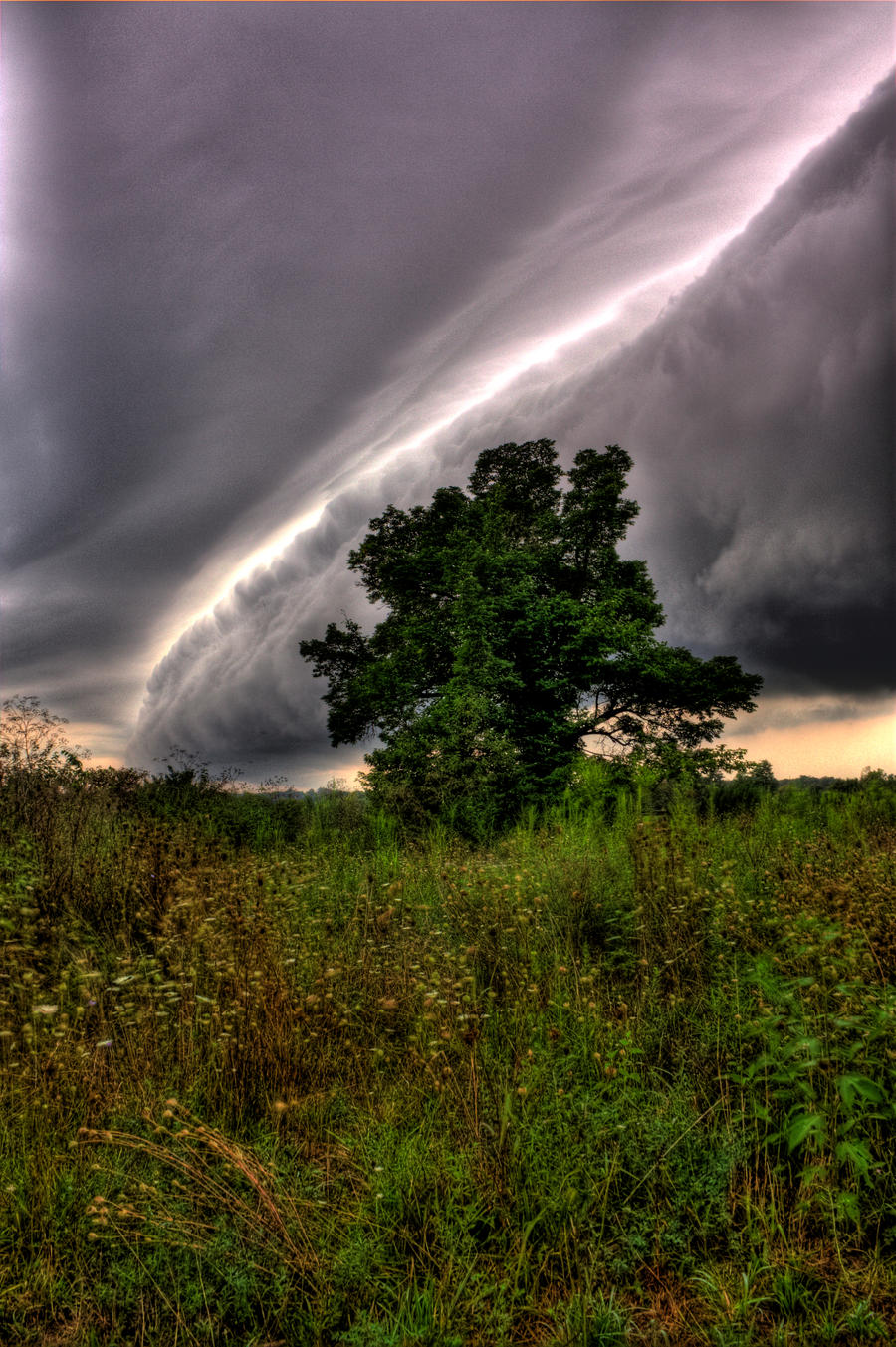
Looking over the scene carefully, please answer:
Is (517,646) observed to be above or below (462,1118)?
above

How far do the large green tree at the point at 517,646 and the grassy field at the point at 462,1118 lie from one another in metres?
9.38

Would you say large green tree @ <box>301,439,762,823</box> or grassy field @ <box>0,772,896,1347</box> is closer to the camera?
grassy field @ <box>0,772,896,1347</box>

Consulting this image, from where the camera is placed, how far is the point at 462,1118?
300 cm

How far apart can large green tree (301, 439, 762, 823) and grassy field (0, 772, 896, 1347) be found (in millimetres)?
9382

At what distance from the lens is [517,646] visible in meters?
17.8

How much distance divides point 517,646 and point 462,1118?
49.5 ft

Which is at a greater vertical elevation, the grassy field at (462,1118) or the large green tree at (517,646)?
the large green tree at (517,646)

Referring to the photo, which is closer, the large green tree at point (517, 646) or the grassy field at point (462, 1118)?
the grassy field at point (462, 1118)

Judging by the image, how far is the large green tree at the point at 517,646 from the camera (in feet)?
51.4

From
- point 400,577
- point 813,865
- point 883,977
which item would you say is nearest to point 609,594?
point 400,577

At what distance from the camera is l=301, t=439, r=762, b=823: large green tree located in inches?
616

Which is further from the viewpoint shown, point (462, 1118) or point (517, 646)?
point (517, 646)

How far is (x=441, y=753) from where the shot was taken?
14.9 meters

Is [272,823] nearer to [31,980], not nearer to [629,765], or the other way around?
[31,980]
